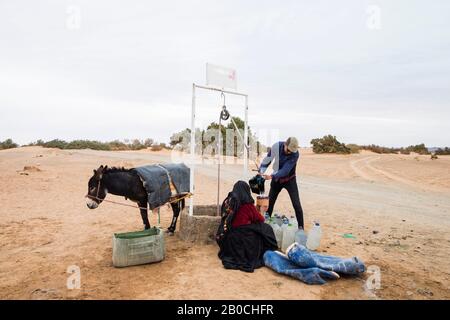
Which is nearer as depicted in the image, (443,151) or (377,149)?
(443,151)

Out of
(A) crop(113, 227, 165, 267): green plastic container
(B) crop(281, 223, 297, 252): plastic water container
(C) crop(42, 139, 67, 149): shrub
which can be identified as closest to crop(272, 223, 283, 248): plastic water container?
(B) crop(281, 223, 297, 252): plastic water container

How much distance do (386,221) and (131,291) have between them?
6.77m

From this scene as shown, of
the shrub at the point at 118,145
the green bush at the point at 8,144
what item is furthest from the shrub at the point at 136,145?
the green bush at the point at 8,144

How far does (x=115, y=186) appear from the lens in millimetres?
6258

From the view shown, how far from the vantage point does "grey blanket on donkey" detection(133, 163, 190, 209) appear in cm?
630

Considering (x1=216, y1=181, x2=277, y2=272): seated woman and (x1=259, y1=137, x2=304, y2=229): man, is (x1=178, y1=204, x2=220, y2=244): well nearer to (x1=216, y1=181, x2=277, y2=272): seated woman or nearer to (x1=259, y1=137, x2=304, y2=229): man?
(x1=216, y1=181, x2=277, y2=272): seated woman

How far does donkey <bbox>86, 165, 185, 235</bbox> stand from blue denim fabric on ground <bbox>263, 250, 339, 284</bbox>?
270 cm

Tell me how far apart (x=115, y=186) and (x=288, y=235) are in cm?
336

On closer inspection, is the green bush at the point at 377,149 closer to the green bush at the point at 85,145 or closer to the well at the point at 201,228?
the green bush at the point at 85,145

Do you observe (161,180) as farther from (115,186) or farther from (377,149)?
(377,149)

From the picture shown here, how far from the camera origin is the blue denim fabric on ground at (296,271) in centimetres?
450

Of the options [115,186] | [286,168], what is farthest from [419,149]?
[115,186]

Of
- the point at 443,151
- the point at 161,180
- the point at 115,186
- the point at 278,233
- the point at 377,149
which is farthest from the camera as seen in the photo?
the point at 377,149
